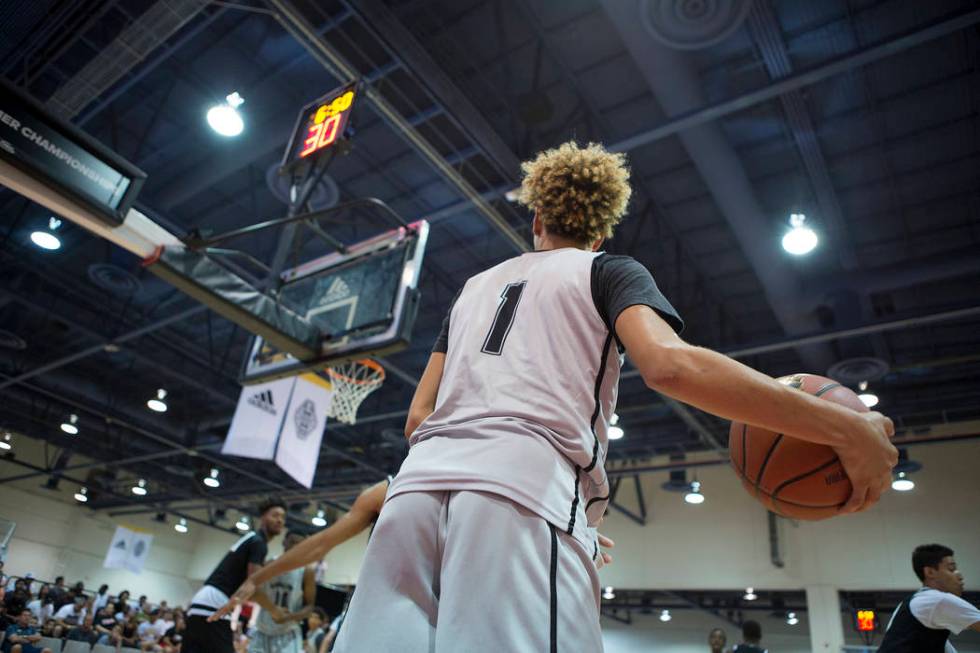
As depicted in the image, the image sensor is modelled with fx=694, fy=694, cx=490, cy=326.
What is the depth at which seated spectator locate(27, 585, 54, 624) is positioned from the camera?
14.7m

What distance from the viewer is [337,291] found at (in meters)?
6.34

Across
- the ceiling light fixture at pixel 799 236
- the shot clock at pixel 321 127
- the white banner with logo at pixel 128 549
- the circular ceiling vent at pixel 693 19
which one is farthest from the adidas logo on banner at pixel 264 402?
the white banner with logo at pixel 128 549

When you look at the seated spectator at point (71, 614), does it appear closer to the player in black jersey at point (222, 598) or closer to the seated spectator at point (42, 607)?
the seated spectator at point (42, 607)

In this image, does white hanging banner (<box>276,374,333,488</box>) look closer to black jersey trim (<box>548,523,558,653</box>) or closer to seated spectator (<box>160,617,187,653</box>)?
seated spectator (<box>160,617,187,653</box>)

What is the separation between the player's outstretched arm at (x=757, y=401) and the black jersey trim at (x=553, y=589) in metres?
0.31

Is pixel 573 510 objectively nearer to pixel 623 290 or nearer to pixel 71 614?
pixel 623 290

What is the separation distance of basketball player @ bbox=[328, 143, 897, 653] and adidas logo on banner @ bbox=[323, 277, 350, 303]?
15.9 ft

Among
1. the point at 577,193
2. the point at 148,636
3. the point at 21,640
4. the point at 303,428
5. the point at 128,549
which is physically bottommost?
the point at 21,640

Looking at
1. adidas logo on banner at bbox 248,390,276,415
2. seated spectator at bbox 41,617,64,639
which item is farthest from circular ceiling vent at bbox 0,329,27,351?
adidas logo on banner at bbox 248,390,276,415

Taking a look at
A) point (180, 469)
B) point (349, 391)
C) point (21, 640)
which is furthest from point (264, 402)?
point (180, 469)

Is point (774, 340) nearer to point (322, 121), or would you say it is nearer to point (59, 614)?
point (322, 121)

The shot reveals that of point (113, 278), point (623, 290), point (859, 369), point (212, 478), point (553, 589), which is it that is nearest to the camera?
point (553, 589)

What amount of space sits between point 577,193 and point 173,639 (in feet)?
55.6

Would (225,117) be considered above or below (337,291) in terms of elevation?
above
